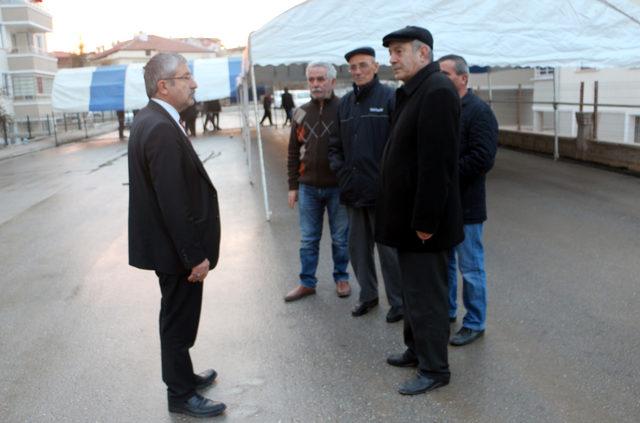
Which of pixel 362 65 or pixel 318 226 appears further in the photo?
pixel 318 226

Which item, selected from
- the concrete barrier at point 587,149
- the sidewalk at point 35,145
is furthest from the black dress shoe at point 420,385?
the sidewalk at point 35,145

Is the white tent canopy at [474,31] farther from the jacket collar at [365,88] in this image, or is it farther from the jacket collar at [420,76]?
the jacket collar at [420,76]

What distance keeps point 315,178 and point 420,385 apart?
→ 205 centimetres

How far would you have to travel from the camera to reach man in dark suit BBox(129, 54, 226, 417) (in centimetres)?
323

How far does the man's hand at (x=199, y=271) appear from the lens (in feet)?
10.9

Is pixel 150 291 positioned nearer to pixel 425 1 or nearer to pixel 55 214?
pixel 55 214

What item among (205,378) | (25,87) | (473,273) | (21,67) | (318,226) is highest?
(21,67)

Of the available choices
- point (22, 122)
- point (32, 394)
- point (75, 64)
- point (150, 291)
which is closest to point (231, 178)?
point (150, 291)

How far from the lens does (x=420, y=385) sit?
12.4 ft

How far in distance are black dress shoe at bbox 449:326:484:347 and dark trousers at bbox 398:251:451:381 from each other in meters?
0.62

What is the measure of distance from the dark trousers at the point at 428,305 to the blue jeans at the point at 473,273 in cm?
A: 67

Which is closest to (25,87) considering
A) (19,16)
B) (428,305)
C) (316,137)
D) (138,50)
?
(19,16)

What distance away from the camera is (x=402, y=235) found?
3.61 metres

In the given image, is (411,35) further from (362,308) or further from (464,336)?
(362,308)
